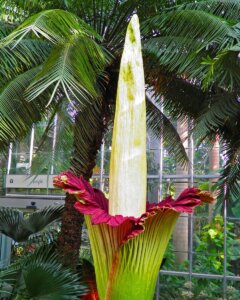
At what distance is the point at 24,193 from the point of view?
11.2 metres

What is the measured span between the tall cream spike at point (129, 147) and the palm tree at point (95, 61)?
1.19m

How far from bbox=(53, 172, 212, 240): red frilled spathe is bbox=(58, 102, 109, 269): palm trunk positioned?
3084 millimetres

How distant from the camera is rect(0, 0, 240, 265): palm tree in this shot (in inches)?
127

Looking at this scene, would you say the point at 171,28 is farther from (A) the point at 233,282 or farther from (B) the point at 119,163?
(A) the point at 233,282

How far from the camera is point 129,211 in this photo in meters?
1.58

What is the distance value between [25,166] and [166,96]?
6746mm

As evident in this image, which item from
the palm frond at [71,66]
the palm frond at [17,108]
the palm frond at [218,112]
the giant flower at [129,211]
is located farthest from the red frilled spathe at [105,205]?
the palm frond at [218,112]

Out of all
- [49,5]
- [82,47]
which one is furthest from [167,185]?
[82,47]

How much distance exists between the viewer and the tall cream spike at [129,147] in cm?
159

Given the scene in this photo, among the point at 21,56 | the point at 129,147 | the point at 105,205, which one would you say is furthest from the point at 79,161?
the point at 129,147

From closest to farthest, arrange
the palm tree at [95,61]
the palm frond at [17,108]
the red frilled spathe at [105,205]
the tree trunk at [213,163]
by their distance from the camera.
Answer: the red frilled spathe at [105,205] → the palm tree at [95,61] → the palm frond at [17,108] → the tree trunk at [213,163]

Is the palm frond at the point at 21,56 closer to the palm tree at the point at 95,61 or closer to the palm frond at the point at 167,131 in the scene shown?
the palm tree at the point at 95,61

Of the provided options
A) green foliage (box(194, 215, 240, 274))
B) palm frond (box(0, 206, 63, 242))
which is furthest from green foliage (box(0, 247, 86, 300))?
green foliage (box(194, 215, 240, 274))

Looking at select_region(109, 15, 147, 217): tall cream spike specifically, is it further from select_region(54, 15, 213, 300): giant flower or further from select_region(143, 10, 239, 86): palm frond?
select_region(143, 10, 239, 86): palm frond
